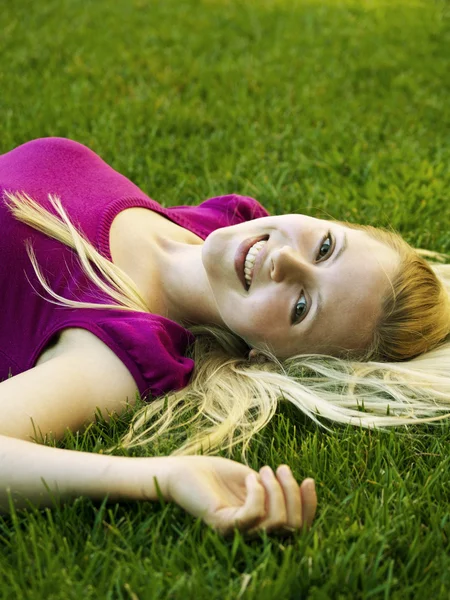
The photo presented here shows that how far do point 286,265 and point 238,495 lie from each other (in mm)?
897

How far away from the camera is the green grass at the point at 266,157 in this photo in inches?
73.0

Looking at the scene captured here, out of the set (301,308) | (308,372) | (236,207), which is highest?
(236,207)

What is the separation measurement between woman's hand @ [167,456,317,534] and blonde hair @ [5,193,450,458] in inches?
→ 16.2

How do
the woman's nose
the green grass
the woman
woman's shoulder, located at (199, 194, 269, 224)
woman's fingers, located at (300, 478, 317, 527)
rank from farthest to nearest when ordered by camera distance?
woman's shoulder, located at (199, 194, 269, 224) < the woman's nose < the woman < woman's fingers, located at (300, 478, 317, 527) < the green grass

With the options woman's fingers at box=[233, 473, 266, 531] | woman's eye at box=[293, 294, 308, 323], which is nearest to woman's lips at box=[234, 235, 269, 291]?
woman's eye at box=[293, 294, 308, 323]

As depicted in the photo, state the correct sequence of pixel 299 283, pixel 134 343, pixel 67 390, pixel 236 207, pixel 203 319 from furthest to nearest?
1. pixel 236 207
2. pixel 203 319
3. pixel 299 283
4. pixel 134 343
5. pixel 67 390

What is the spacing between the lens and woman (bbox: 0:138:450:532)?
2.51 meters

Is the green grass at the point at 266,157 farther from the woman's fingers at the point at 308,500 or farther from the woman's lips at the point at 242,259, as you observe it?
the woman's lips at the point at 242,259

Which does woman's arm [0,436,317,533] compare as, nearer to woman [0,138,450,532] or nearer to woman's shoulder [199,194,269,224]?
woman [0,138,450,532]

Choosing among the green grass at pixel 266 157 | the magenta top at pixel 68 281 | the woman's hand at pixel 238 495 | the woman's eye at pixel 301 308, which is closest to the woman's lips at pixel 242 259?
the woman's eye at pixel 301 308

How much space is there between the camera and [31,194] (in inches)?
116

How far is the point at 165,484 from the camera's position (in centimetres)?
200

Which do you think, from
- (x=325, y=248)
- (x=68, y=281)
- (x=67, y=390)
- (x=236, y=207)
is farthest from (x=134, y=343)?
(x=236, y=207)

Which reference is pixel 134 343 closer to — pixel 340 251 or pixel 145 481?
pixel 145 481
